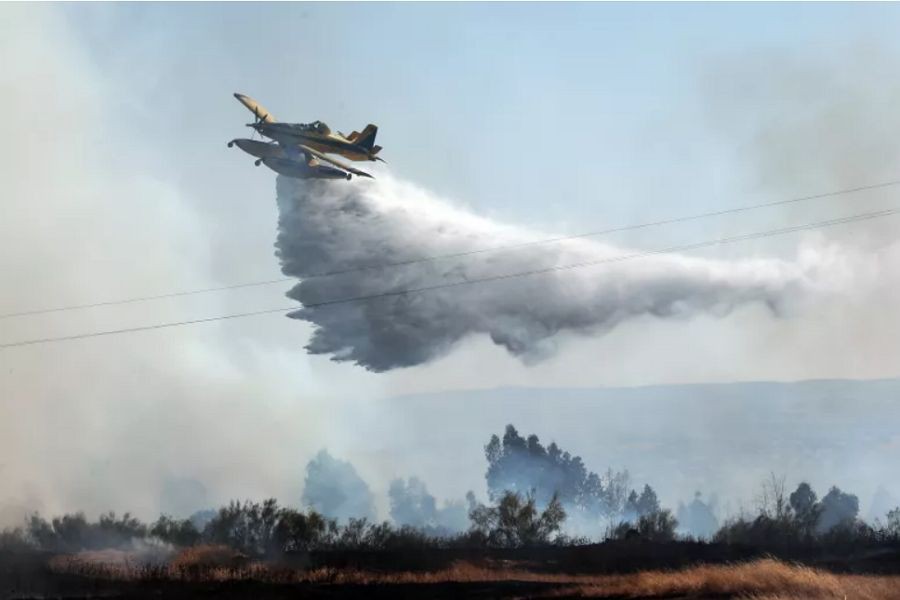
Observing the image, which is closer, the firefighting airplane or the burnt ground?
the burnt ground

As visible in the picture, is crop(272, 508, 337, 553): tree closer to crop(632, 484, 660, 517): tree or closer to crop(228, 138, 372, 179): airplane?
crop(228, 138, 372, 179): airplane

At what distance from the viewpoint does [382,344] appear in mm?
56500

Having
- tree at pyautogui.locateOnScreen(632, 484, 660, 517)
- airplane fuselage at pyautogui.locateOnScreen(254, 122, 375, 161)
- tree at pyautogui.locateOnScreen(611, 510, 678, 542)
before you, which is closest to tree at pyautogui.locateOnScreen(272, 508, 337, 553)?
tree at pyautogui.locateOnScreen(611, 510, 678, 542)

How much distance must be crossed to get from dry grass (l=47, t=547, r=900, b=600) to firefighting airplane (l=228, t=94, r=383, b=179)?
17.6 metres

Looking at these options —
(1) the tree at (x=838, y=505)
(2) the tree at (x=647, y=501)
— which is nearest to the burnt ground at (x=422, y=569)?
(1) the tree at (x=838, y=505)

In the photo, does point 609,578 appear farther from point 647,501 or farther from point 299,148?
point 647,501

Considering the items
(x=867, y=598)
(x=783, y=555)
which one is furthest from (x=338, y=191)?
(x=867, y=598)

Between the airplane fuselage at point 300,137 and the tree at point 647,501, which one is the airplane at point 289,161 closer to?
the airplane fuselage at point 300,137

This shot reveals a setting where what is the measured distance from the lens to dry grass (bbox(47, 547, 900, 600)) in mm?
41250

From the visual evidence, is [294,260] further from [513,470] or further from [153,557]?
[513,470]

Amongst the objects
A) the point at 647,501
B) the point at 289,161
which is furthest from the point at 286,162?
the point at 647,501

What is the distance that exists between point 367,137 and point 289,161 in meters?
4.21

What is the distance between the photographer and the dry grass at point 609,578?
41.2 meters

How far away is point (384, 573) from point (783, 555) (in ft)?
56.1
